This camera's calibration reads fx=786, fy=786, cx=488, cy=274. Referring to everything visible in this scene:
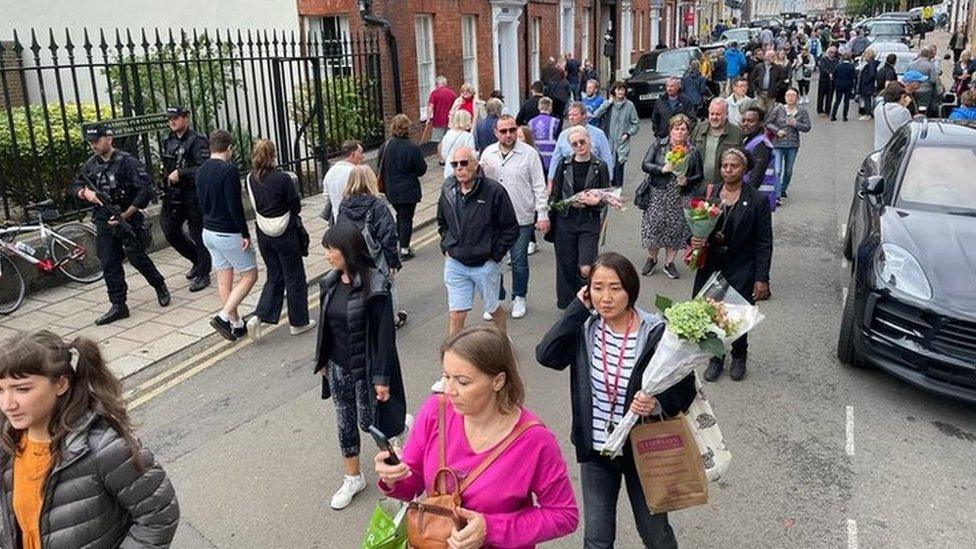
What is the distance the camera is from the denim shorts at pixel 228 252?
680cm

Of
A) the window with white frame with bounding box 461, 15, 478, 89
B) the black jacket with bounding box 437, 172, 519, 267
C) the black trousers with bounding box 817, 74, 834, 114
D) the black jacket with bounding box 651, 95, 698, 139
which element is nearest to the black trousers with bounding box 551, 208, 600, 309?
the black jacket with bounding box 437, 172, 519, 267

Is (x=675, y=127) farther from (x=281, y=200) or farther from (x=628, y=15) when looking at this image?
(x=628, y=15)

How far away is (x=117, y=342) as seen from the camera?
22.8 ft

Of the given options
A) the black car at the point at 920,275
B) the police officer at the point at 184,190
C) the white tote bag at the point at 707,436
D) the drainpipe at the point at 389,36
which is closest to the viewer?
the white tote bag at the point at 707,436

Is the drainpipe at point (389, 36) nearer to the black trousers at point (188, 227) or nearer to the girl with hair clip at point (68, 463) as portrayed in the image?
the black trousers at point (188, 227)

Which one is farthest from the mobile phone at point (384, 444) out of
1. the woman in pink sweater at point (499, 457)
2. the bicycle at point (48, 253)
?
the bicycle at point (48, 253)

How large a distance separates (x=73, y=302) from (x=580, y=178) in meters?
5.32

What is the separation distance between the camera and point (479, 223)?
5.78 meters

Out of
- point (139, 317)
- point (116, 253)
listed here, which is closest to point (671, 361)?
point (116, 253)

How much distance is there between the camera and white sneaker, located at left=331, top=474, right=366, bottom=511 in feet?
14.4

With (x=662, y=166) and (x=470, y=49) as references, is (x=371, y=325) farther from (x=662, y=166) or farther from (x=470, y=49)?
(x=470, y=49)

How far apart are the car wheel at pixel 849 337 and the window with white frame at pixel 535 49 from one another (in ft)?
55.9

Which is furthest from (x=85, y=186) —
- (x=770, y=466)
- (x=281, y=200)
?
(x=770, y=466)

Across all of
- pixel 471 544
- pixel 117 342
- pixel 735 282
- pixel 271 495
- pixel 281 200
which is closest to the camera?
pixel 471 544
